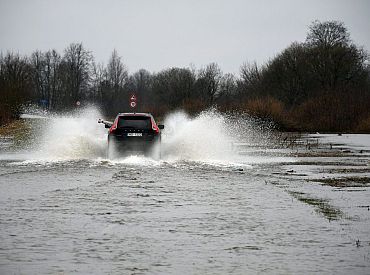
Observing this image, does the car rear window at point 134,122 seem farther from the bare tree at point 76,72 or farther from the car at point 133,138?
the bare tree at point 76,72

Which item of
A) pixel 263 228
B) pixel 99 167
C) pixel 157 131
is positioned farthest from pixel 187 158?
pixel 263 228

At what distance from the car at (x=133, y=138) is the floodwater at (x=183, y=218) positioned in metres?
0.62

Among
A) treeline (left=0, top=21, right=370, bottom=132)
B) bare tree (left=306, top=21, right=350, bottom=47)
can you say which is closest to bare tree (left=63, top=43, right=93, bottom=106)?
treeline (left=0, top=21, right=370, bottom=132)

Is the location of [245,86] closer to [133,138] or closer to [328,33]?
[328,33]

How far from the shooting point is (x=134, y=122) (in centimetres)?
2267

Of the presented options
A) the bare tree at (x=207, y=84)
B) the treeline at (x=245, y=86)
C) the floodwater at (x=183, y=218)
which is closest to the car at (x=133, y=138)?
the floodwater at (x=183, y=218)

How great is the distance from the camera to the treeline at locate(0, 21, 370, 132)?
54.6m

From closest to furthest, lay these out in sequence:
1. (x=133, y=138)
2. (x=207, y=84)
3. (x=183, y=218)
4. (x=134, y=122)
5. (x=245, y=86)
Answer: (x=183, y=218)
(x=133, y=138)
(x=134, y=122)
(x=207, y=84)
(x=245, y=86)

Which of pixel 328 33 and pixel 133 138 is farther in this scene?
pixel 328 33

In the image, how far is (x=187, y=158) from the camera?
24.7 m

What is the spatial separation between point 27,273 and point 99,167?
13.3 m

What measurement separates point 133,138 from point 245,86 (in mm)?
77151

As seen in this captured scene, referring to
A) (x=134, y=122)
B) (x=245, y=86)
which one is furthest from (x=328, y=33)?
(x=134, y=122)

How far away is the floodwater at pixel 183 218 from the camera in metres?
7.52
